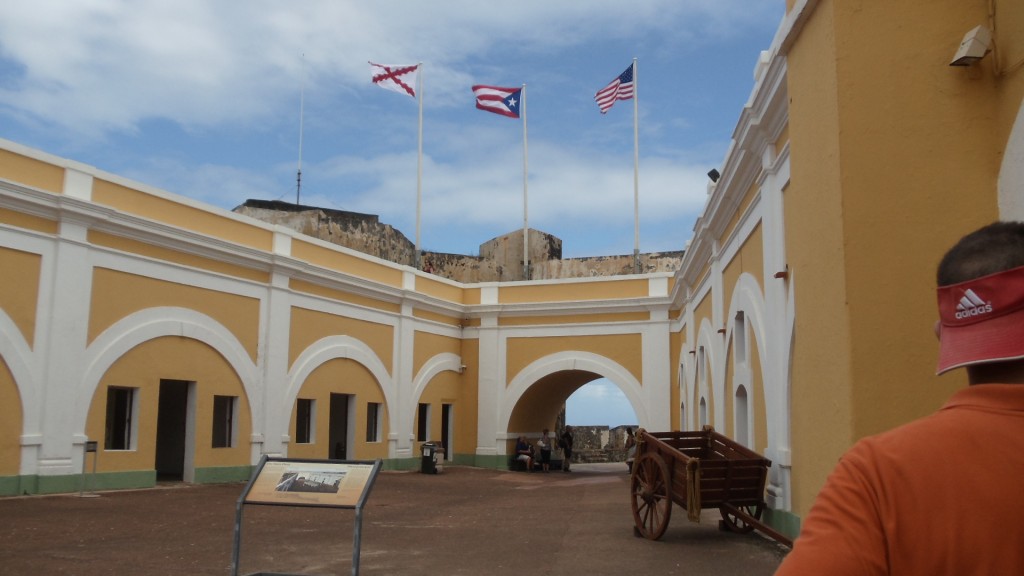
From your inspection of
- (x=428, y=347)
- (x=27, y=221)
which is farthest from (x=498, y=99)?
(x=27, y=221)

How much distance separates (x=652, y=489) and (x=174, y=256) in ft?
36.1

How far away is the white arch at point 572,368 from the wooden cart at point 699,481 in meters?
14.3

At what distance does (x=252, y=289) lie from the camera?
18.8 m

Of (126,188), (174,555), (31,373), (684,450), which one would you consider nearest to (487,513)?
(684,450)

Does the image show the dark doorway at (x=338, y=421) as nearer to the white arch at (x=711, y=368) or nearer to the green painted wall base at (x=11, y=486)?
the white arch at (x=711, y=368)

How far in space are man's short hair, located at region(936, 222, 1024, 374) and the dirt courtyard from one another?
6893 mm

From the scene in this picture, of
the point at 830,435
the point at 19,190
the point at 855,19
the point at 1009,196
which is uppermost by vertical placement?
the point at 19,190

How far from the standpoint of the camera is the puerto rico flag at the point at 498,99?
2758 centimetres

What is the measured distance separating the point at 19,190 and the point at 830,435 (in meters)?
13.0

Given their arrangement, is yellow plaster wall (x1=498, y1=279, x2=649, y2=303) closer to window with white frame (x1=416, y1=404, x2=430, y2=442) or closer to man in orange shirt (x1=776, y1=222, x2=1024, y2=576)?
window with white frame (x1=416, y1=404, x2=430, y2=442)

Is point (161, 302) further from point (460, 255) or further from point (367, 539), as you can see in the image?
point (460, 255)

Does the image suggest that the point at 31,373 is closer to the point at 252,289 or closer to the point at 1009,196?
the point at 252,289

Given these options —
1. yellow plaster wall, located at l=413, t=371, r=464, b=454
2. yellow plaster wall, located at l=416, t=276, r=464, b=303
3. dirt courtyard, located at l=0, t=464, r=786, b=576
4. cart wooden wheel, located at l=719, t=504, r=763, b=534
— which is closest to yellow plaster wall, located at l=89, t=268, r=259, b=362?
dirt courtyard, located at l=0, t=464, r=786, b=576

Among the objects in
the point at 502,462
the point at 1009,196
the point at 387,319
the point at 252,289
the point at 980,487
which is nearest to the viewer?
the point at 980,487
